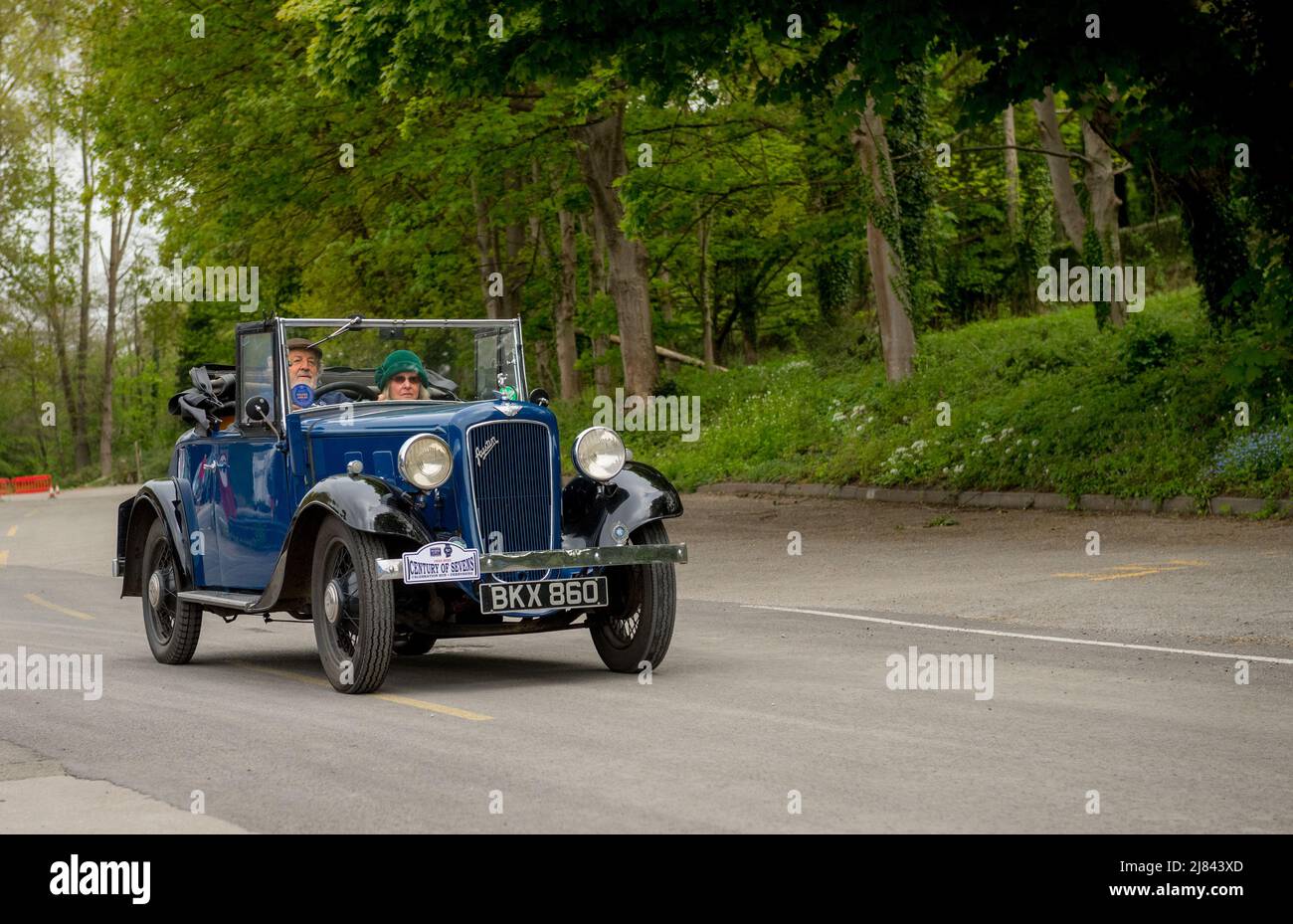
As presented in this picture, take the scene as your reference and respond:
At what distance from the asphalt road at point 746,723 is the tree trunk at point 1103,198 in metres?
14.6

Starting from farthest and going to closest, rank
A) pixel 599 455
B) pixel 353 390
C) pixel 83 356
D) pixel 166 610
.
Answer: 1. pixel 83 356
2. pixel 166 610
3. pixel 353 390
4. pixel 599 455

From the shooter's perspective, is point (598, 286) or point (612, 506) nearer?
point (612, 506)

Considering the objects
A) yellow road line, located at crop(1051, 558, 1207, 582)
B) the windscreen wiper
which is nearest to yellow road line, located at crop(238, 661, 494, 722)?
the windscreen wiper

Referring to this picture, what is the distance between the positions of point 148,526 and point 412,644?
7.41ft

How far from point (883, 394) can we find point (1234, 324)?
714 cm

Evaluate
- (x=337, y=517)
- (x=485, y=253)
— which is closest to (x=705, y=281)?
(x=485, y=253)

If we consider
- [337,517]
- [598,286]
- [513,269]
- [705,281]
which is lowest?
[337,517]

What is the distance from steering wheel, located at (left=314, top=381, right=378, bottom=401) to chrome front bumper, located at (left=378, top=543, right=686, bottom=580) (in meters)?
1.94

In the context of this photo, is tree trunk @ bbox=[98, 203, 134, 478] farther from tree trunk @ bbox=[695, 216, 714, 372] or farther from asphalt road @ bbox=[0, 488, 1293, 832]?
asphalt road @ bbox=[0, 488, 1293, 832]

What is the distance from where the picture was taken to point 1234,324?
75.1 ft

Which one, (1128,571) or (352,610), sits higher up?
(352,610)

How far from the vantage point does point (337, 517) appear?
361 inches

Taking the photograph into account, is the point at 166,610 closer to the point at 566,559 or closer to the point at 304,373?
the point at 304,373

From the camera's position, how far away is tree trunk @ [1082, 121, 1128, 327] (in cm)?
2909
